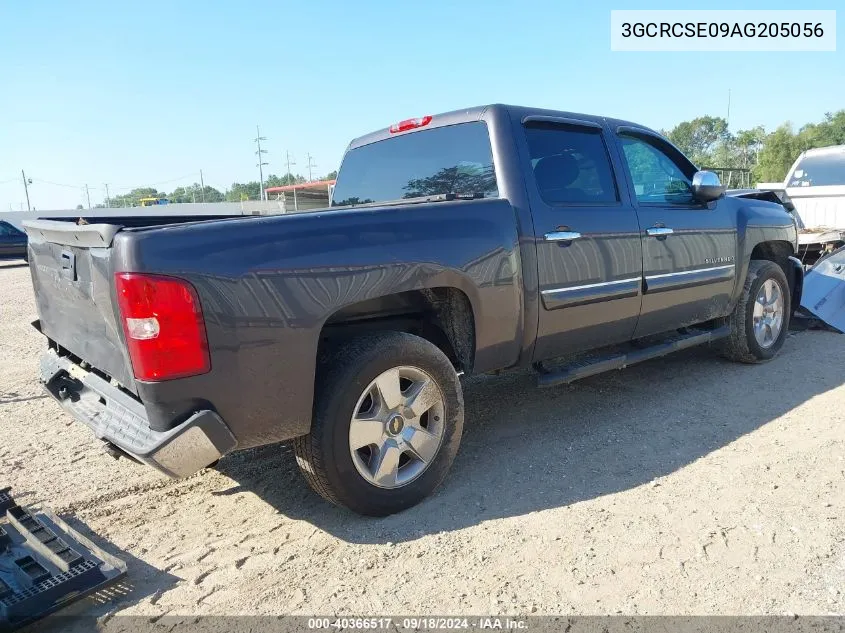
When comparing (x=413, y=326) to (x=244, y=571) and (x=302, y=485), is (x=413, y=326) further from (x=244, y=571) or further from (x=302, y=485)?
(x=244, y=571)

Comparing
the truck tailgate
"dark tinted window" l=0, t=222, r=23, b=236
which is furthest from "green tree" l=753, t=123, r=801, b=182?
the truck tailgate

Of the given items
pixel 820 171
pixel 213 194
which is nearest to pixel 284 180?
pixel 213 194

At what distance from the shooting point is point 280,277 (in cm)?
255

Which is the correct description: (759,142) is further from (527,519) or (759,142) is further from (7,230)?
(527,519)

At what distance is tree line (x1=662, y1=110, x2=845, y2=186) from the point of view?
38844 millimetres

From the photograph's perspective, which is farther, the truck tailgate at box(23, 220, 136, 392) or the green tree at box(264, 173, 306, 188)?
the green tree at box(264, 173, 306, 188)

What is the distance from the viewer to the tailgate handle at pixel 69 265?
2.75m

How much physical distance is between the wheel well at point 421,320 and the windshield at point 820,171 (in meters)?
9.51

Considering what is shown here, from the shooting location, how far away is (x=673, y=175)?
4691 millimetres

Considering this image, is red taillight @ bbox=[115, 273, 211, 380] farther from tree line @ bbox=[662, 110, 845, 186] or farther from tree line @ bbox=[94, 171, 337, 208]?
tree line @ bbox=[94, 171, 337, 208]

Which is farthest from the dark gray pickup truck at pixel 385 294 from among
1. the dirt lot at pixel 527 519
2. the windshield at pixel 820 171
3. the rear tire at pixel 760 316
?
the windshield at pixel 820 171

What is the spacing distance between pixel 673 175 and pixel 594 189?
1.06 m

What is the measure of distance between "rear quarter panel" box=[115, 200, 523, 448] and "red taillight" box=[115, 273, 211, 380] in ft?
0.13

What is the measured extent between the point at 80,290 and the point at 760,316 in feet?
16.8
